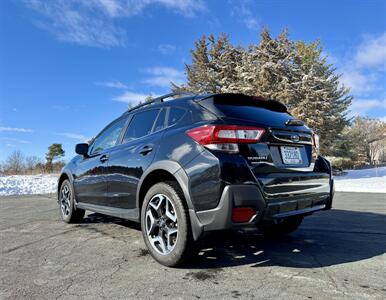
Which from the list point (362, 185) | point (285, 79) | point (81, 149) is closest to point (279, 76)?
point (285, 79)

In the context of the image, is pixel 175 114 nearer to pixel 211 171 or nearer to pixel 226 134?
pixel 226 134

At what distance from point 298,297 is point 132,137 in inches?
104

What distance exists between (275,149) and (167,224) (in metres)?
1.27

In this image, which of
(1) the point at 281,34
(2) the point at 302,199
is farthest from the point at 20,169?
(2) the point at 302,199

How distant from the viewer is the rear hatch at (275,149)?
9.14 ft

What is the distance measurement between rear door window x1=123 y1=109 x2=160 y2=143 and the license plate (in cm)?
155

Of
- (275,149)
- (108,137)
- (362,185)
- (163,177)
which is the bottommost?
(362,185)

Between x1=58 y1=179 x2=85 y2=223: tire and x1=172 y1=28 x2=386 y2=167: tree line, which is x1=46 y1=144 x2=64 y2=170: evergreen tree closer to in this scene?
x1=172 y1=28 x2=386 y2=167: tree line

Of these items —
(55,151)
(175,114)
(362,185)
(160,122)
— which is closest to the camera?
(175,114)

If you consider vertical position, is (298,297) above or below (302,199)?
below

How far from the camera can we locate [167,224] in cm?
312

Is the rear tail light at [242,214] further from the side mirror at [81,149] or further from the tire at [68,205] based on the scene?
the tire at [68,205]

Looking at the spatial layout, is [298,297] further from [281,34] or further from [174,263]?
[281,34]

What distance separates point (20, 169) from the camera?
28312 mm
